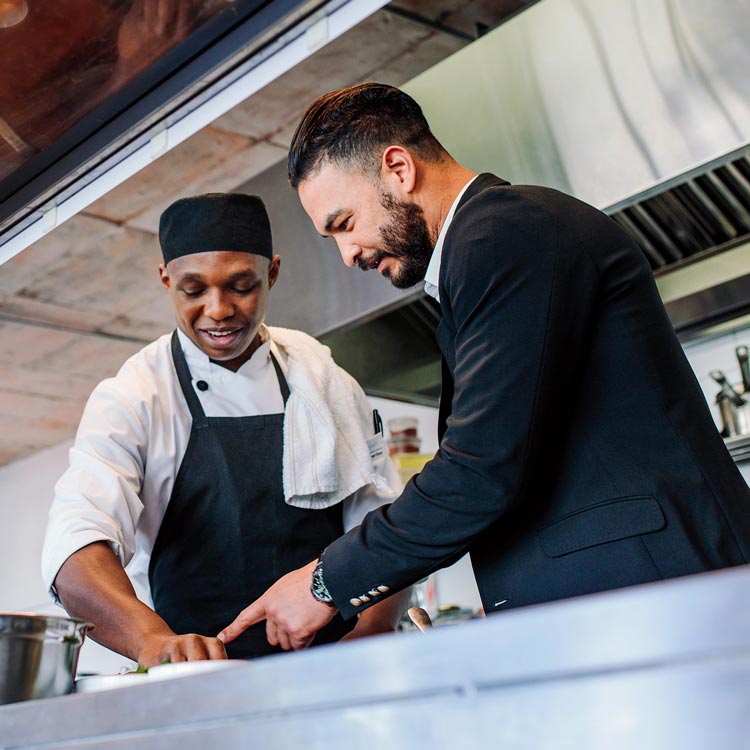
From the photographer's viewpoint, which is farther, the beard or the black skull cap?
the black skull cap

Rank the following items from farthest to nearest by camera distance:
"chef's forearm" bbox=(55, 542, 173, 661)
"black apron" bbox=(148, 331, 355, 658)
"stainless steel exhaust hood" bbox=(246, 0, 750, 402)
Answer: "stainless steel exhaust hood" bbox=(246, 0, 750, 402)
"black apron" bbox=(148, 331, 355, 658)
"chef's forearm" bbox=(55, 542, 173, 661)

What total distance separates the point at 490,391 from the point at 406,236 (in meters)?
0.44

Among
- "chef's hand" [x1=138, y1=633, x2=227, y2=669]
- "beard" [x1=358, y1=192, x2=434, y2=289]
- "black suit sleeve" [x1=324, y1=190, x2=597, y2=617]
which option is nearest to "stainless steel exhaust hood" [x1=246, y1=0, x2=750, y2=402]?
"beard" [x1=358, y1=192, x2=434, y2=289]

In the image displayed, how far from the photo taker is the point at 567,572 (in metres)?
1.19

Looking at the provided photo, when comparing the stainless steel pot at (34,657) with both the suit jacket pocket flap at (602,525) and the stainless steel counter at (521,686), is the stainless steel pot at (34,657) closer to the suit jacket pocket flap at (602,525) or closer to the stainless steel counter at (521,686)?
the stainless steel counter at (521,686)

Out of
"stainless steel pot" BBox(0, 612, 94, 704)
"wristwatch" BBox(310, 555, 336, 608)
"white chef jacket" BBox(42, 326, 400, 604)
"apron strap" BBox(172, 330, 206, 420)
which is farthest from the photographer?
"apron strap" BBox(172, 330, 206, 420)

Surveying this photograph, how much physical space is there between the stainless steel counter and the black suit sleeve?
0.47 metres

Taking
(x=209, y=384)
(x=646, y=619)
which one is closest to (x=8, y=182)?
(x=209, y=384)

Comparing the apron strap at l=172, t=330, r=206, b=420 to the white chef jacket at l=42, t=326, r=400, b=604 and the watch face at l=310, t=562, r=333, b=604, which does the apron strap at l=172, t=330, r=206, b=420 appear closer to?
the white chef jacket at l=42, t=326, r=400, b=604

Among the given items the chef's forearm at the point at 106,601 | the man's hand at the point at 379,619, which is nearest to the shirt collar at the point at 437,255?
the man's hand at the point at 379,619

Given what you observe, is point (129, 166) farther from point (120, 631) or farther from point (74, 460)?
point (120, 631)

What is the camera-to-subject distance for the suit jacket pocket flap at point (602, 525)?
1.15 metres

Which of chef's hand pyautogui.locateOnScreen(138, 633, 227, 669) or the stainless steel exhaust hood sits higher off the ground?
the stainless steel exhaust hood

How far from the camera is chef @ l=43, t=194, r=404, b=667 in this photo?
1694 millimetres
